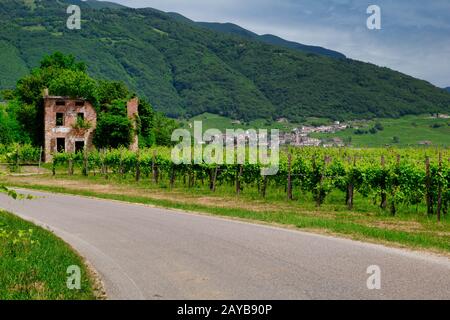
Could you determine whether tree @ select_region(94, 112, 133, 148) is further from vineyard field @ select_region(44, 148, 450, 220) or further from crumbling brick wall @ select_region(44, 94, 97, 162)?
vineyard field @ select_region(44, 148, 450, 220)

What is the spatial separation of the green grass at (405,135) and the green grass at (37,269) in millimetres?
121754

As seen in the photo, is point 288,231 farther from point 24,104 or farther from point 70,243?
point 24,104

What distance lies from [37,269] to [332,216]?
13127 mm

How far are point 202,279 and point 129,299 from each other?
1581 millimetres

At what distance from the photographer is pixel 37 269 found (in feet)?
33.2

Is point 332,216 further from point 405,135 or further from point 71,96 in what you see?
point 405,135

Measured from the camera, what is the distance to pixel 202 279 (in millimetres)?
9430

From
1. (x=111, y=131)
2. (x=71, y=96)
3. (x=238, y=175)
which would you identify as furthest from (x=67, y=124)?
(x=238, y=175)

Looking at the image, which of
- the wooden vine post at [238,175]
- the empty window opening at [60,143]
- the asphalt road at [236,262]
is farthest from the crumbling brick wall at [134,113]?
the asphalt road at [236,262]

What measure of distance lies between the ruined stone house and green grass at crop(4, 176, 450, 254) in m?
28.2

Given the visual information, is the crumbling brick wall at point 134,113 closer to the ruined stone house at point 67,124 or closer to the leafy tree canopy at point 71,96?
the leafy tree canopy at point 71,96

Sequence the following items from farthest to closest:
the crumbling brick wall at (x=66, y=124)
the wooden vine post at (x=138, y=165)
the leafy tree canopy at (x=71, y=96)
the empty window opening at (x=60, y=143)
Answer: the leafy tree canopy at (x=71, y=96) < the empty window opening at (x=60, y=143) < the crumbling brick wall at (x=66, y=124) < the wooden vine post at (x=138, y=165)

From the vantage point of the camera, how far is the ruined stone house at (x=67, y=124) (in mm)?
60625

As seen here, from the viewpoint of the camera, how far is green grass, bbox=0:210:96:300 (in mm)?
8367
